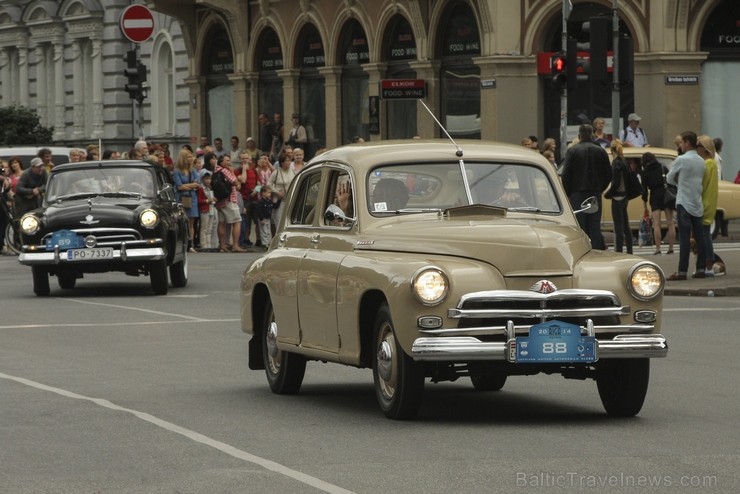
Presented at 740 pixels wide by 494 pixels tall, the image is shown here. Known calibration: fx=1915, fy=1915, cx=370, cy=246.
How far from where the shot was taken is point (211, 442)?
33.2ft

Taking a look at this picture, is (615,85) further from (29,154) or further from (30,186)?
(29,154)

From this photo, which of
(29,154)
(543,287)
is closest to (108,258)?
(543,287)

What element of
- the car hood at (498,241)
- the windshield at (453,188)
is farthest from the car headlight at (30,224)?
the car hood at (498,241)

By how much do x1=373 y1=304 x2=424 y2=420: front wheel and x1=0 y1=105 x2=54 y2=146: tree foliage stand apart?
1865 inches

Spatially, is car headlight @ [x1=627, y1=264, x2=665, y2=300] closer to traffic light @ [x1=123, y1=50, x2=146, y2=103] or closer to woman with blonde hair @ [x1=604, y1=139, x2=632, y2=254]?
woman with blonde hair @ [x1=604, y1=139, x2=632, y2=254]

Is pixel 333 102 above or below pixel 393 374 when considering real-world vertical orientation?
above

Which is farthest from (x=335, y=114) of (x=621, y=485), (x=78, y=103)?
(x=621, y=485)

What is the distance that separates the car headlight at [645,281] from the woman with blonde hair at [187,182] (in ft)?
74.0

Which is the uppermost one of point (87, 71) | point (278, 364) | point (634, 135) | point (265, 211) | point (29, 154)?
point (87, 71)

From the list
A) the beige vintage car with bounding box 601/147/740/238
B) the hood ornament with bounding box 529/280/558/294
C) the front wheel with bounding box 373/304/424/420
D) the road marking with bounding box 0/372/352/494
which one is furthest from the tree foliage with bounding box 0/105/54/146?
the hood ornament with bounding box 529/280/558/294

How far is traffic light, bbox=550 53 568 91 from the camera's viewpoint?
2964 centimetres

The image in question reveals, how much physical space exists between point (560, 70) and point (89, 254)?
9.71 metres

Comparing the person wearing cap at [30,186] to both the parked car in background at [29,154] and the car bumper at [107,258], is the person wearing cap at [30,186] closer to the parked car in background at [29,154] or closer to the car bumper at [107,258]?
the parked car in background at [29,154]

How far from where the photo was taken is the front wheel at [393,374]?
1066 centimetres
